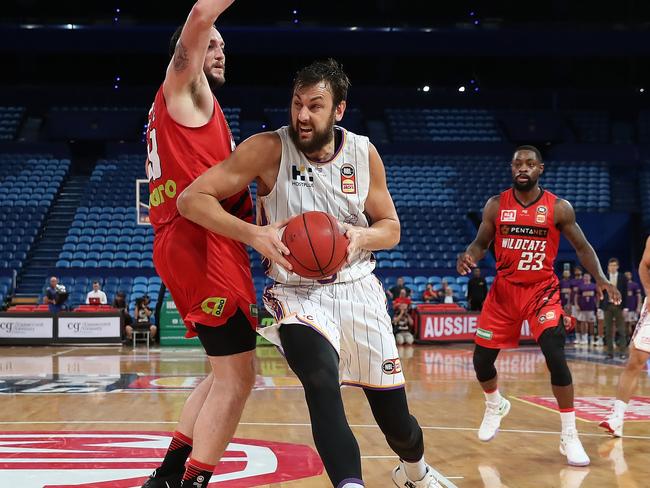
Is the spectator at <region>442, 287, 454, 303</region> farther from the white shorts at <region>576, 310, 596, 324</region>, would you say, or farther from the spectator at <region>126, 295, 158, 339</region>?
the spectator at <region>126, 295, 158, 339</region>

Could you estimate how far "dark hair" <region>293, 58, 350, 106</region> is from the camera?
290 centimetres

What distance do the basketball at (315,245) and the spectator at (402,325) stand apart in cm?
1264

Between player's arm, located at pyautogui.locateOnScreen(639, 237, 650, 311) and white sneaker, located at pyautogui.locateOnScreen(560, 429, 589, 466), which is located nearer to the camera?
white sneaker, located at pyautogui.locateOnScreen(560, 429, 589, 466)

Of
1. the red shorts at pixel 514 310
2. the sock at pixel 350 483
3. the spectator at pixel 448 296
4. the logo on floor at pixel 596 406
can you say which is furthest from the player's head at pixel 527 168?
the spectator at pixel 448 296

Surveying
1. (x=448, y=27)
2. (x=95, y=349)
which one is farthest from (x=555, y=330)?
(x=448, y=27)

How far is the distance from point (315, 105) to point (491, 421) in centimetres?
310

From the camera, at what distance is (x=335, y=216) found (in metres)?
3.04

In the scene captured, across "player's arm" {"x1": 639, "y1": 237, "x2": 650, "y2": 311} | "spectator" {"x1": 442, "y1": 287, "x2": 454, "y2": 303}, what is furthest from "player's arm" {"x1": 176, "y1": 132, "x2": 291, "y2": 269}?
"spectator" {"x1": 442, "y1": 287, "x2": 454, "y2": 303}

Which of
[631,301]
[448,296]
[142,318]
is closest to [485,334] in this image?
[631,301]

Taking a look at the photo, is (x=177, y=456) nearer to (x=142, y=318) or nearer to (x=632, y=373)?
(x=632, y=373)

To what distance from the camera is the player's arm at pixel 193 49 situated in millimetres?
2871

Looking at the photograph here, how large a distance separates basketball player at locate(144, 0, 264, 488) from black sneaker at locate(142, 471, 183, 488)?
269 millimetres

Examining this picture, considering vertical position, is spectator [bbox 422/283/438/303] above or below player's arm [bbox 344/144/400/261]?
below

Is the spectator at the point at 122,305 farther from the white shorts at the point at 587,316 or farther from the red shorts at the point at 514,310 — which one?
the red shorts at the point at 514,310
